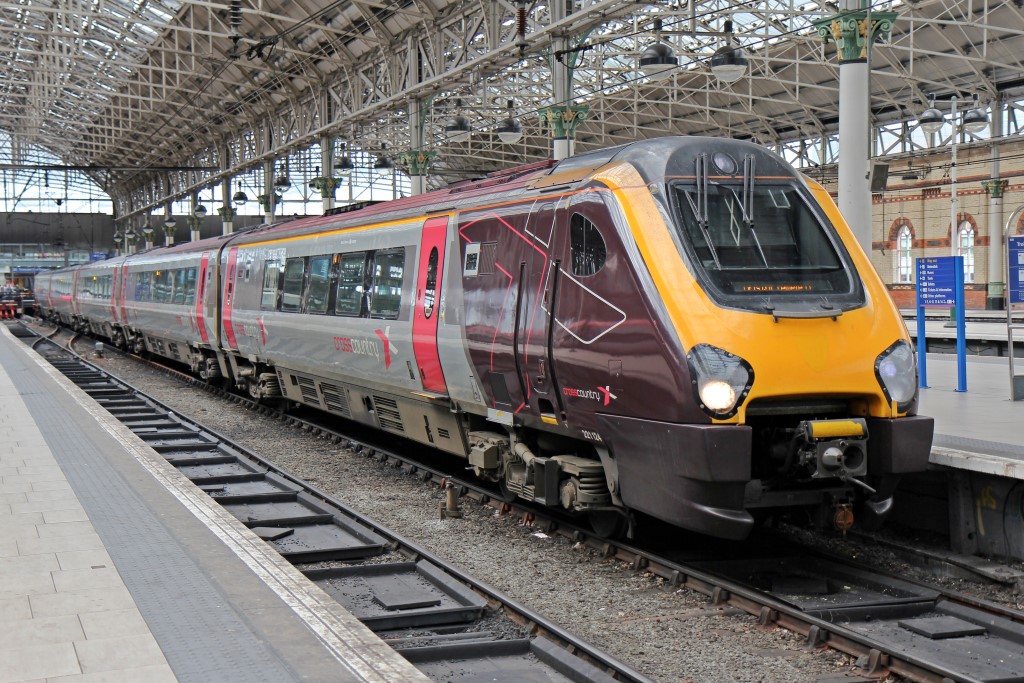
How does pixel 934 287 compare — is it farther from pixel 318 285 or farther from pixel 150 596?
pixel 150 596

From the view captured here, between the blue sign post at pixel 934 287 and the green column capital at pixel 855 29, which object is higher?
the green column capital at pixel 855 29

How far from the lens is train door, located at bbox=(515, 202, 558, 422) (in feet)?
28.0

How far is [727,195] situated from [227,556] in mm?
4323

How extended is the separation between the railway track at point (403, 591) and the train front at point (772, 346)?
4.57ft

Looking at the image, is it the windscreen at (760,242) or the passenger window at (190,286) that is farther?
the passenger window at (190,286)

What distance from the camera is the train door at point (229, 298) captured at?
60.4 ft

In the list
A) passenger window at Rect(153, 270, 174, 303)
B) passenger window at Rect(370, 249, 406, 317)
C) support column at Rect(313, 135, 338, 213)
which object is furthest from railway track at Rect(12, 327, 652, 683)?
support column at Rect(313, 135, 338, 213)

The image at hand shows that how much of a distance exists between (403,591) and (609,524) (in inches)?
74.5

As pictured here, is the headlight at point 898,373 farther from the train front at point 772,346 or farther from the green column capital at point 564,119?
the green column capital at point 564,119

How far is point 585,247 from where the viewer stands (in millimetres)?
8125

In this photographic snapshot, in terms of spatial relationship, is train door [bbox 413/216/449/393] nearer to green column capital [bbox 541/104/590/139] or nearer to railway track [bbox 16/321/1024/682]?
railway track [bbox 16/321/1024/682]

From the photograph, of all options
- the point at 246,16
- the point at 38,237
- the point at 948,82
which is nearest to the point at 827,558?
the point at 246,16

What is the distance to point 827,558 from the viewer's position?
8.26m

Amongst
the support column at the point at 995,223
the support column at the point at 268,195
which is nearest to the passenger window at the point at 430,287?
the support column at the point at 268,195
